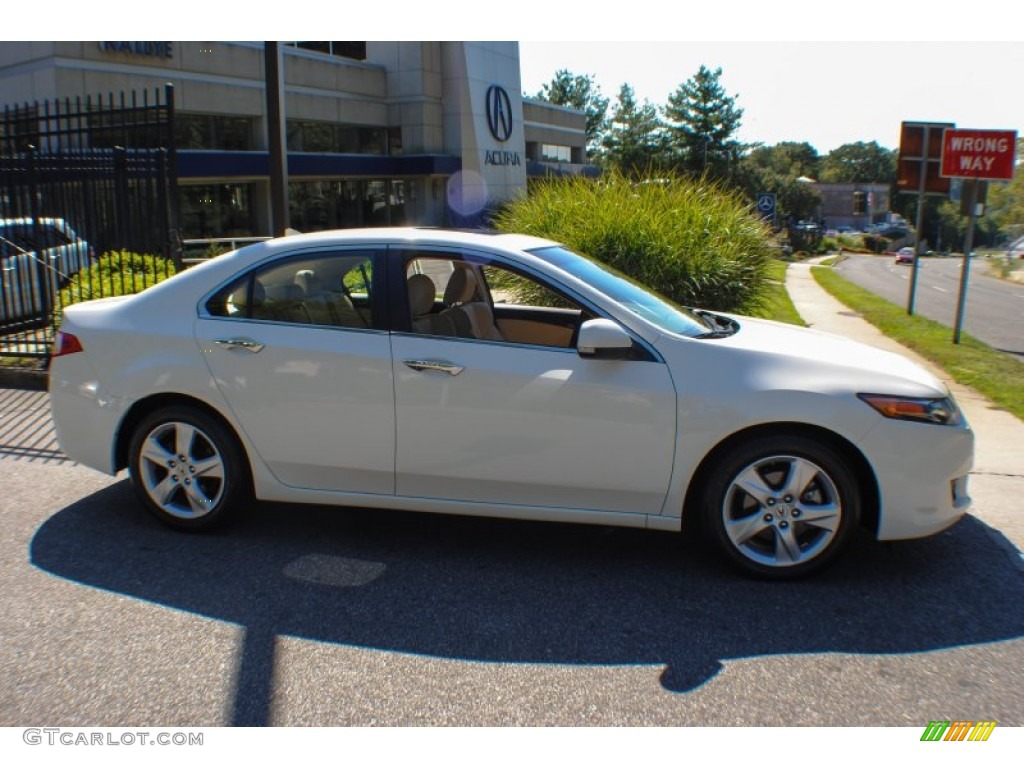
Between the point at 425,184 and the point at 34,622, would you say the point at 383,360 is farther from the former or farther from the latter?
the point at 425,184

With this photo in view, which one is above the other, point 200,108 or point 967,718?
point 200,108

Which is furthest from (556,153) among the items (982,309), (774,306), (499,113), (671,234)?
(671,234)

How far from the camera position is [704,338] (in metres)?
4.62

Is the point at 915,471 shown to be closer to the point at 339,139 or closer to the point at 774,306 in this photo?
the point at 774,306

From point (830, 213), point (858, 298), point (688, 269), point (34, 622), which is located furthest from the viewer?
point (830, 213)

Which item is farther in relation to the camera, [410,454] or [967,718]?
[410,454]

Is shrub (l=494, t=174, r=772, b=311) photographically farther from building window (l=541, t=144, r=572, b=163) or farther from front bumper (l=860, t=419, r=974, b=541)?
building window (l=541, t=144, r=572, b=163)

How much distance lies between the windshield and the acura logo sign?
39.7m

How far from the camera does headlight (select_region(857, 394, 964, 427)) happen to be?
168 inches

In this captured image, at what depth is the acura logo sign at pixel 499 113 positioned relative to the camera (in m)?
43.5

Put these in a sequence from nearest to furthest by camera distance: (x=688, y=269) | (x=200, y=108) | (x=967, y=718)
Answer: (x=967, y=718) < (x=688, y=269) < (x=200, y=108)

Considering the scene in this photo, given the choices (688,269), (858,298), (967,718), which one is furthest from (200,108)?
(967,718)

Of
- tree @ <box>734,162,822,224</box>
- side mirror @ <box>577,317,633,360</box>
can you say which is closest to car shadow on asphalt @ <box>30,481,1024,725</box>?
side mirror @ <box>577,317,633,360</box>

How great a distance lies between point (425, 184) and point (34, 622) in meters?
40.5
